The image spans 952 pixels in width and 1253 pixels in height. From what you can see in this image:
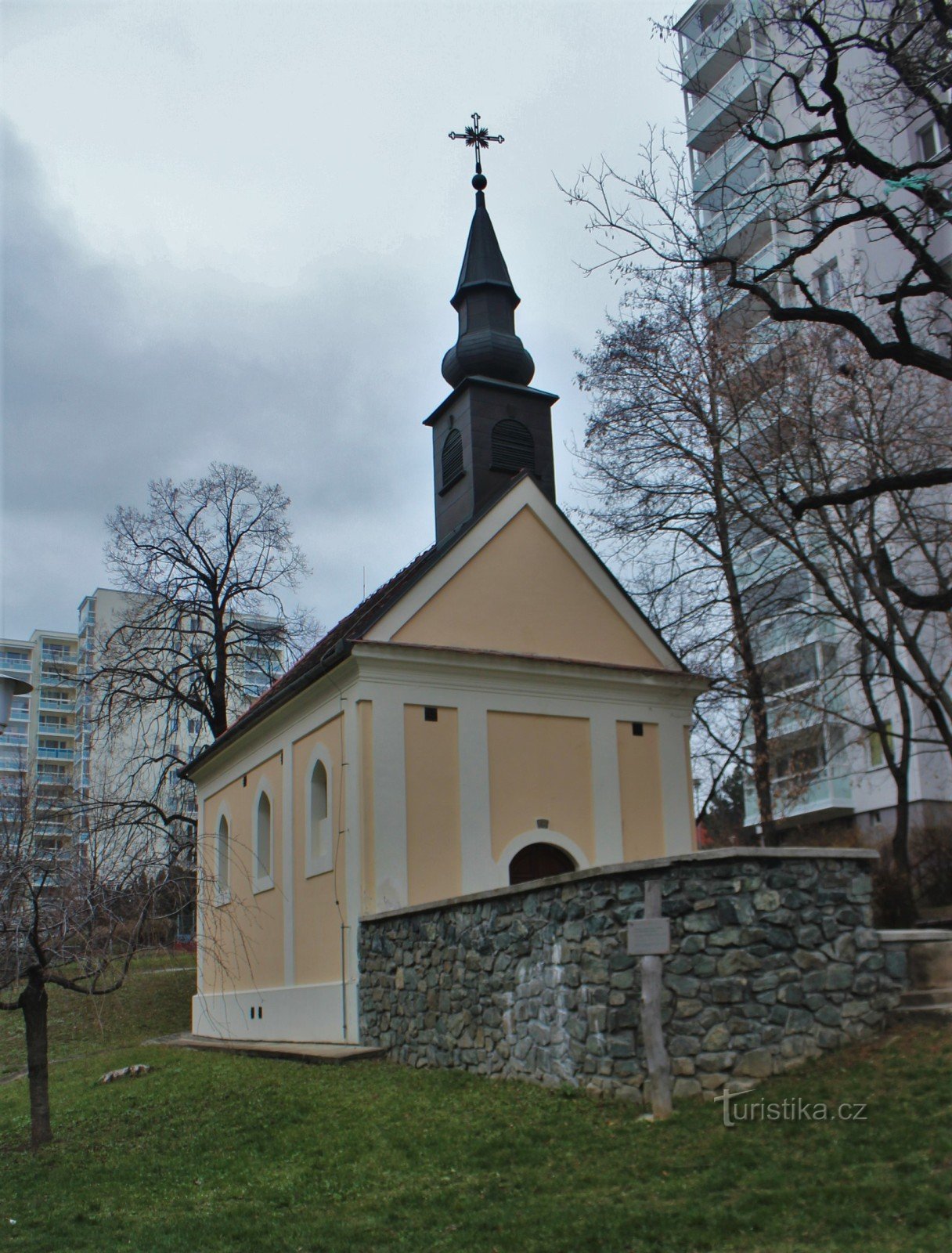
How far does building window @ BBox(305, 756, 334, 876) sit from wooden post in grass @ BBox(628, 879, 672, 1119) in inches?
342

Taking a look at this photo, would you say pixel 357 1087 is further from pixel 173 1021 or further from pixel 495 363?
pixel 173 1021

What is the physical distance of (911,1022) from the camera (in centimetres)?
1014

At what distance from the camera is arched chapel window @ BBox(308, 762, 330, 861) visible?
18.6 metres

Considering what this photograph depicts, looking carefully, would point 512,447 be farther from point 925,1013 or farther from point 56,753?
point 56,753

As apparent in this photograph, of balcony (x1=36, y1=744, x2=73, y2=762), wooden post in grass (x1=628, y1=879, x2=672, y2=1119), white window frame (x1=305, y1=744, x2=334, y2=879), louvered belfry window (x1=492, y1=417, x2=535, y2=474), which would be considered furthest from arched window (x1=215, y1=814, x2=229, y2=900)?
balcony (x1=36, y1=744, x2=73, y2=762)

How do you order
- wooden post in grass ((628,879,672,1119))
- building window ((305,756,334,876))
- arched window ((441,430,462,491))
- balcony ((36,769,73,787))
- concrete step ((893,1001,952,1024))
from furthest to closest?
balcony ((36,769,73,787)) → arched window ((441,430,462,491)) → building window ((305,756,334,876)) → concrete step ((893,1001,952,1024)) → wooden post in grass ((628,879,672,1119))

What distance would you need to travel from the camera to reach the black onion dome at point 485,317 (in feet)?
70.7

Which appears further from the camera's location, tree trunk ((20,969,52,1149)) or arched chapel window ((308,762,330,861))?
arched chapel window ((308,762,330,861))

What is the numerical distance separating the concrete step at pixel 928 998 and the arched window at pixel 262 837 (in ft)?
43.4

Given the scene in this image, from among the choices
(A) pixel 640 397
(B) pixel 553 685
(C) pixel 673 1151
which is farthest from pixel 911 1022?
(A) pixel 640 397

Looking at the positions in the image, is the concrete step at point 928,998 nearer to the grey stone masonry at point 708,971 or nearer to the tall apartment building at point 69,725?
the grey stone masonry at point 708,971

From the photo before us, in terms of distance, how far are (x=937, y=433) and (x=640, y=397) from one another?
4.85 metres

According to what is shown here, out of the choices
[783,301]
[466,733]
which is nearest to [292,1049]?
[466,733]

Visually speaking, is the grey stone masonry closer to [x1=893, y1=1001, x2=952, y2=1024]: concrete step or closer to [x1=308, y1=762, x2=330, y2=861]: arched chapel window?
[x1=893, y1=1001, x2=952, y2=1024]: concrete step
